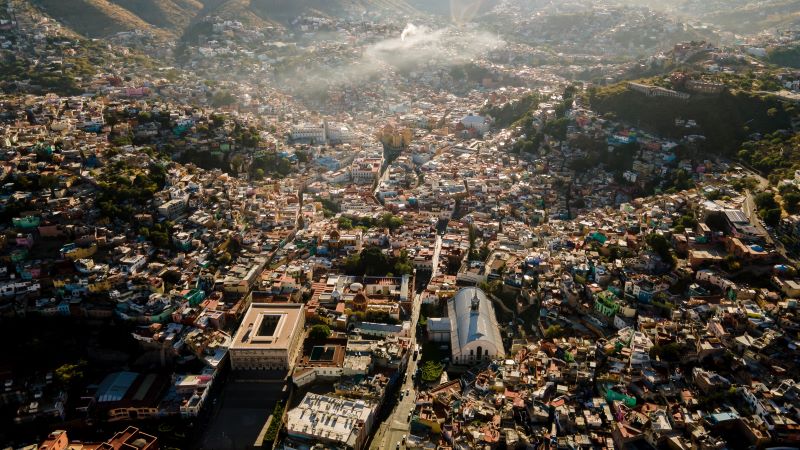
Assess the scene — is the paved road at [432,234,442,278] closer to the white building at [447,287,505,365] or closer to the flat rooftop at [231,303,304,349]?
the white building at [447,287,505,365]

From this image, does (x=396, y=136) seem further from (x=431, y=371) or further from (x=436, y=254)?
(x=431, y=371)

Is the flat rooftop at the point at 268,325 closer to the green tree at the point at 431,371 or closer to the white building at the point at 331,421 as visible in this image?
the white building at the point at 331,421

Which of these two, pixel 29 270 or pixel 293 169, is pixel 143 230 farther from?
pixel 293 169

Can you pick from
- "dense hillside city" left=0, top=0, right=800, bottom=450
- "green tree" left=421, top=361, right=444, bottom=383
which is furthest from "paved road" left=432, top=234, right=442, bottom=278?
"green tree" left=421, top=361, right=444, bottom=383

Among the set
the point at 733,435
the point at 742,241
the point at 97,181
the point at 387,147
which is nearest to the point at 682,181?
the point at 742,241

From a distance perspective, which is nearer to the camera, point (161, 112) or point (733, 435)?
point (733, 435)

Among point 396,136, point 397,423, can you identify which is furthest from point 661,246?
point 396,136

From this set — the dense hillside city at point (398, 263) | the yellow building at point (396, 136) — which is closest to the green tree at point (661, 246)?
the dense hillside city at point (398, 263)
